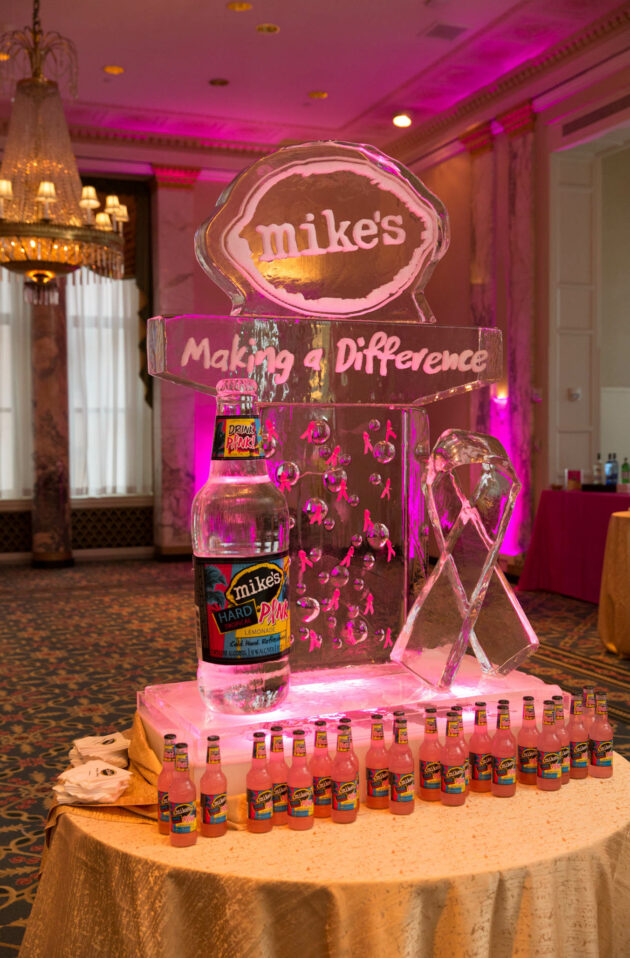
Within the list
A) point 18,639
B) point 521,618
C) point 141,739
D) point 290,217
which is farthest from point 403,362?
point 18,639

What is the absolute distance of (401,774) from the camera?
4.85 feet

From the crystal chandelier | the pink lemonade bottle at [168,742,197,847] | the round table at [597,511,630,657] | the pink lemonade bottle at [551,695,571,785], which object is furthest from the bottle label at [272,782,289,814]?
the crystal chandelier

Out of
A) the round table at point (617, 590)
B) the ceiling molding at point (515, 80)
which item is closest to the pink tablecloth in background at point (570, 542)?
the round table at point (617, 590)

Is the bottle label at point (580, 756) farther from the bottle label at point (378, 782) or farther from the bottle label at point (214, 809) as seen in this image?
the bottle label at point (214, 809)

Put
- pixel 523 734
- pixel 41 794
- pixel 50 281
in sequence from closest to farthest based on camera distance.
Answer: pixel 523 734 → pixel 41 794 → pixel 50 281

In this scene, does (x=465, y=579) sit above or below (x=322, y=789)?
above

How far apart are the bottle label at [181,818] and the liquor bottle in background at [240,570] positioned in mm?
255

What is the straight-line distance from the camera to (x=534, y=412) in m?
8.02

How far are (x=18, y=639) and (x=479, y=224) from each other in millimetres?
5400

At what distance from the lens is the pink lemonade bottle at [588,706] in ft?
5.29

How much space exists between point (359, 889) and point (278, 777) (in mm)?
234

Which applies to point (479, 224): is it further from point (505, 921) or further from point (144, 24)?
point (505, 921)

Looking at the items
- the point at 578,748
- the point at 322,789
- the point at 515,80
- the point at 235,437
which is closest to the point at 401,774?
the point at 322,789

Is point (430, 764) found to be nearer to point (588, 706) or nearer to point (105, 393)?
point (588, 706)
